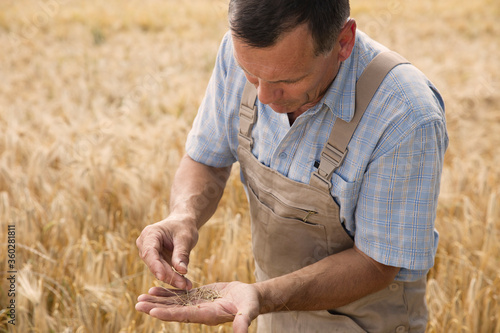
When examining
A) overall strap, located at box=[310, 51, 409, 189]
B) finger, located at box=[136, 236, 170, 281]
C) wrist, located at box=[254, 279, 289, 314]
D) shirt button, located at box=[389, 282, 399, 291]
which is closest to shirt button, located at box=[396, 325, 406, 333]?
shirt button, located at box=[389, 282, 399, 291]

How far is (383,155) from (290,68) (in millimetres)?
375

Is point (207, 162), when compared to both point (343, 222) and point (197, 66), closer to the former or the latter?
point (343, 222)

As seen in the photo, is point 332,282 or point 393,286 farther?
point 393,286

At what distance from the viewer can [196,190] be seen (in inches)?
82.4

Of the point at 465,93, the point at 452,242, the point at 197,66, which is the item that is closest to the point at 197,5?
the point at 197,66

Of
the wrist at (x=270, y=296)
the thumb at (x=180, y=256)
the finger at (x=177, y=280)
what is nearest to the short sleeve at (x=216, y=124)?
the thumb at (x=180, y=256)

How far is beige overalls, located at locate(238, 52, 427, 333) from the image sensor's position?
1707mm

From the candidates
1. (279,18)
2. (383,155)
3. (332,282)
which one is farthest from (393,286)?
(279,18)

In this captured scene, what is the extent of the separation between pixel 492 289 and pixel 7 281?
2436 mm

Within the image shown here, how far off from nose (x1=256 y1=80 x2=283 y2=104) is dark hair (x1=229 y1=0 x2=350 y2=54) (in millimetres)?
144

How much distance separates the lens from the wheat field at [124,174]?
2.60 meters

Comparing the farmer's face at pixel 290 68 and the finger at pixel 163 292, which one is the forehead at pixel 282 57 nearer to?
the farmer's face at pixel 290 68

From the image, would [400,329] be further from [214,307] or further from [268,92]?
[268,92]

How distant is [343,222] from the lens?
183 cm
